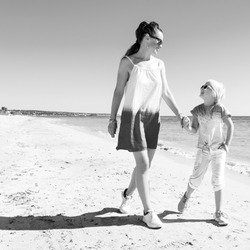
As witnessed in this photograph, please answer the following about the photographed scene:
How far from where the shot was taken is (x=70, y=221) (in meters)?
3.36

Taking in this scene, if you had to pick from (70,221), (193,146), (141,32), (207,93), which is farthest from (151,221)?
(193,146)

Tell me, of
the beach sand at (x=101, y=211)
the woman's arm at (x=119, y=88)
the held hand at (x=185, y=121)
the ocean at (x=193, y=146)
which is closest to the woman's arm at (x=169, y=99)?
the held hand at (x=185, y=121)

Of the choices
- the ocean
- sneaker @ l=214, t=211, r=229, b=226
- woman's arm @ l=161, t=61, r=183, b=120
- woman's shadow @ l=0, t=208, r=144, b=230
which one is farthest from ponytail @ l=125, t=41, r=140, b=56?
the ocean

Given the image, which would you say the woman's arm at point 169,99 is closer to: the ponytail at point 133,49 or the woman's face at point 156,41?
the woman's face at point 156,41

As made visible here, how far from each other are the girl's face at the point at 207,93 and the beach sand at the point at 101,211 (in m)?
1.45

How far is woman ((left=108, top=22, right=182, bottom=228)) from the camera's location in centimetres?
319

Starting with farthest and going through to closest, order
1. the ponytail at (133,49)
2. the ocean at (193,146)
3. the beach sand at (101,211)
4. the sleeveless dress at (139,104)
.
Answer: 1. the ocean at (193,146)
2. the ponytail at (133,49)
3. the sleeveless dress at (139,104)
4. the beach sand at (101,211)

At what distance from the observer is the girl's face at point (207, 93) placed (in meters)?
3.51

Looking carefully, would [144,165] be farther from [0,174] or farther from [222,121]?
[0,174]

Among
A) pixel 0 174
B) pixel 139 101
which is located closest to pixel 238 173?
pixel 139 101

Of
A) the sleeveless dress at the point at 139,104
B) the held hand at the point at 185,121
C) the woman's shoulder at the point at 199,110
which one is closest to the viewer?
the sleeveless dress at the point at 139,104

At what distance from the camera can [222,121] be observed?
11.5ft

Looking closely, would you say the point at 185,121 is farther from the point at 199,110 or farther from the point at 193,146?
the point at 193,146

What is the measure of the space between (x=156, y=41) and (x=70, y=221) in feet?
7.40
